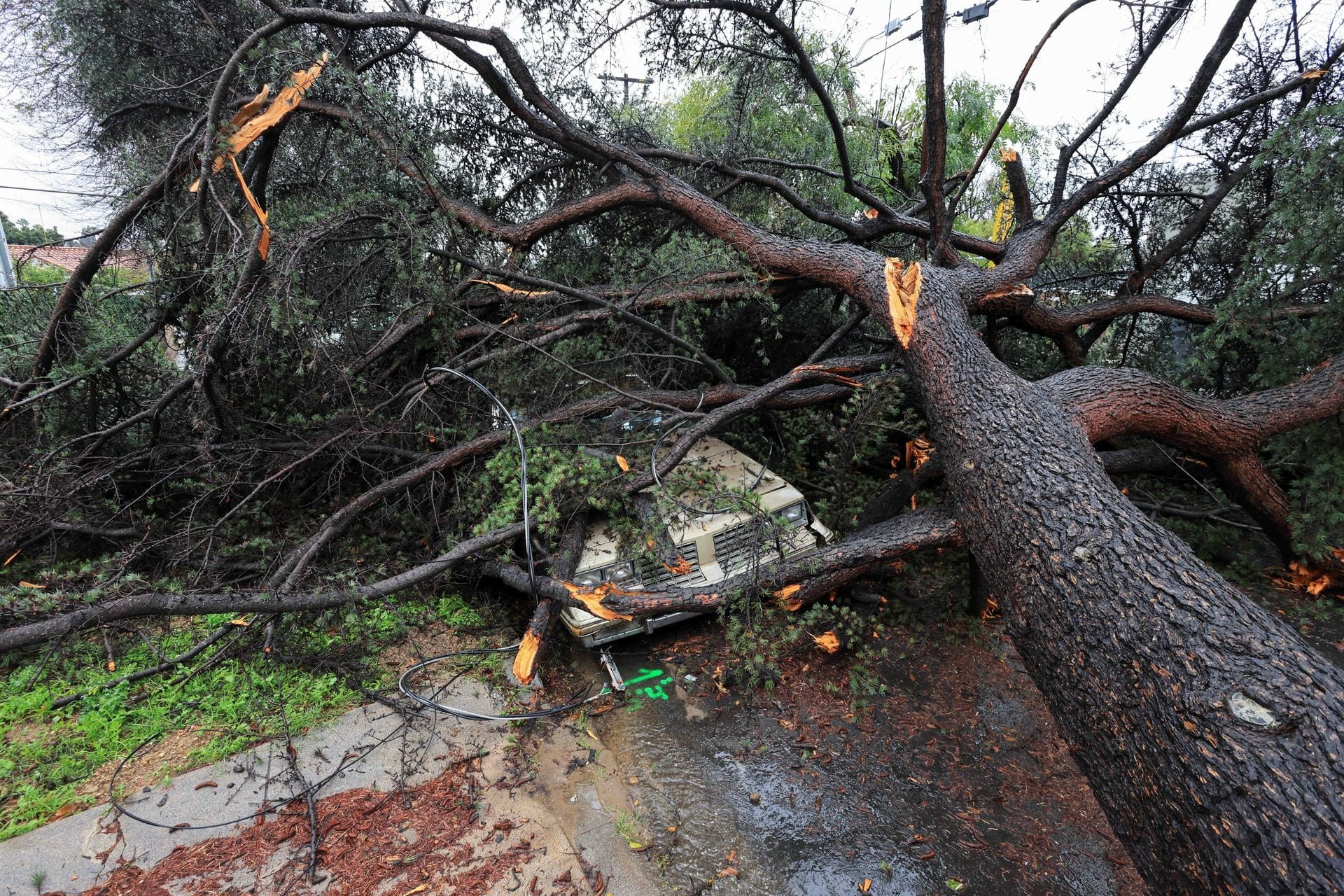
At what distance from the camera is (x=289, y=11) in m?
3.89

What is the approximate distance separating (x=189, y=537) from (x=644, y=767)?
3.32 meters

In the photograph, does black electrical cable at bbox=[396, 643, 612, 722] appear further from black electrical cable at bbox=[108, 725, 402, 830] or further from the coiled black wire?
the coiled black wire

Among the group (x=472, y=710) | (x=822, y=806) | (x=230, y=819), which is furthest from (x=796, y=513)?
(x=230, y=819)

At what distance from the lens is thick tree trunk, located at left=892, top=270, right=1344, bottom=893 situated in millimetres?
1609

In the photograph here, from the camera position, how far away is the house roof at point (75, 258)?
4367 millimetres

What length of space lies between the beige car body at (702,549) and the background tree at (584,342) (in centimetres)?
25

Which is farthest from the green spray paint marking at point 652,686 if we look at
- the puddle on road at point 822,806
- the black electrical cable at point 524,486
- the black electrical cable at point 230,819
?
the black electrical cable at point 230,819

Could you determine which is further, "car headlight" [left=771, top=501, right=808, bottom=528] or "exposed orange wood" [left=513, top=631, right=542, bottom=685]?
"car headlight" [left=771, top=501, right=808, bottom=528]

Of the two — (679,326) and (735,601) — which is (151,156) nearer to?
(679,326)

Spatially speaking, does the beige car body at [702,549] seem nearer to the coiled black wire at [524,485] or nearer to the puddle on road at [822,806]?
the coiled black wire at [524,485]

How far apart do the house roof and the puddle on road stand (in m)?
4.81

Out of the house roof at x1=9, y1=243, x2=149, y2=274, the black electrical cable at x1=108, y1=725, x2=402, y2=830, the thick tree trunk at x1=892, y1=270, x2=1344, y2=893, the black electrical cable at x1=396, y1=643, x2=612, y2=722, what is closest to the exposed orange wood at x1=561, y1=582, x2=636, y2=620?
the black electrical cable at x1=396, y1=643, x2=612, y2=722

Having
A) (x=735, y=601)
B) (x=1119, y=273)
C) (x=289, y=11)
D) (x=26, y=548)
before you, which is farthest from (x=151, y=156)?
(x=1119, y=273)

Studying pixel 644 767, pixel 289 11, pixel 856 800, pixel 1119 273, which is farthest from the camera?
pixel 1119 273
